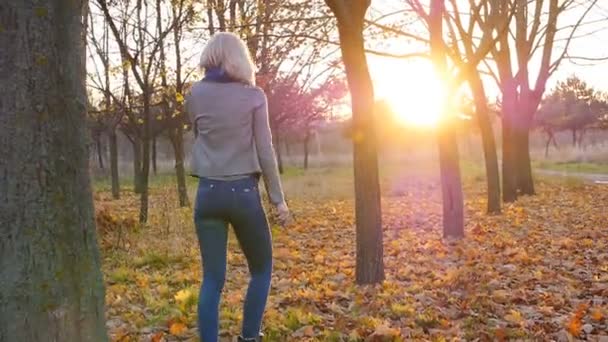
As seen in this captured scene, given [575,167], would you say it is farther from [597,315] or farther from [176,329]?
[176,329]

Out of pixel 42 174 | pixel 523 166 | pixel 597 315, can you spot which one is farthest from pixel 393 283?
pixel 523 166

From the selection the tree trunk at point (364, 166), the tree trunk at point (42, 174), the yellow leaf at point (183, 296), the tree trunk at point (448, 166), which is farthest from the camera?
the tree trunk at point (448, 166)

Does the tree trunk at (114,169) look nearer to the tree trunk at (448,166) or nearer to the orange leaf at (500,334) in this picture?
the tree trunk at (448,166)

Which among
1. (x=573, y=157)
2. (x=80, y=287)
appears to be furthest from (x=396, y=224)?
(x=573, y=157)

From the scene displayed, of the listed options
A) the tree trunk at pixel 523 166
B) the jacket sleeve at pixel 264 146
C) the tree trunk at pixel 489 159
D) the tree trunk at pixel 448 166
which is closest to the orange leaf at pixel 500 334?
the jacket sleeve at pixel 264 146

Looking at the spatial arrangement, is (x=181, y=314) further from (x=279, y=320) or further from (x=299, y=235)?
(x=299, y=235)

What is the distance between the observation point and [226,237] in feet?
11.5

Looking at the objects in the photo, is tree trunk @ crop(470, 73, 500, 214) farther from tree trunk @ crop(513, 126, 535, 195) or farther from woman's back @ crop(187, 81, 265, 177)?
woman's back @ crop(187, 81, 265, 177)

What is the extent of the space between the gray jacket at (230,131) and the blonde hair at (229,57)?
7 centimetres

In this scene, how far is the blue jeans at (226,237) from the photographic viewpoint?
3.37 metres

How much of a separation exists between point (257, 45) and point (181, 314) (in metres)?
8.18

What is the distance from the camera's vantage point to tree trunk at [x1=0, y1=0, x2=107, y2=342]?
277 cm

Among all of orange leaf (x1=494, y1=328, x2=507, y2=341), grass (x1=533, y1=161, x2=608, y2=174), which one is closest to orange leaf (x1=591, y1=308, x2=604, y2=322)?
orange leaf (x1=494, y1=328, x2=507, y2=341)

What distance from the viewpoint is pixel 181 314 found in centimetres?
462
